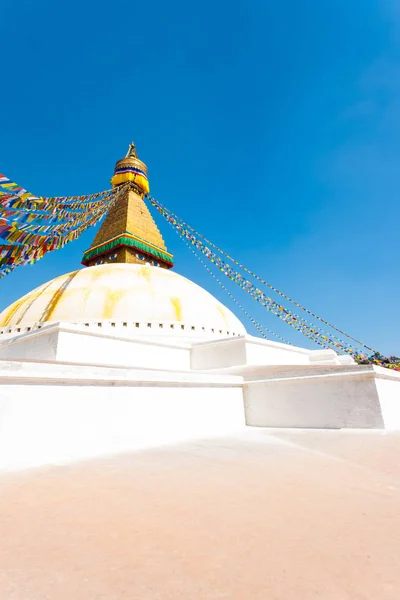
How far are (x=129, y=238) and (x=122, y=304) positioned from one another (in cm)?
473

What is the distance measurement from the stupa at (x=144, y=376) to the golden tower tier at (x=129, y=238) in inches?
103

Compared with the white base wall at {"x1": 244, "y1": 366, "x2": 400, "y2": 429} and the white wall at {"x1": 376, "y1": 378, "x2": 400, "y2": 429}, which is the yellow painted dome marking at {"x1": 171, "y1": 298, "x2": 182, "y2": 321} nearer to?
the white base wall at {"x1": 244, "y1": 366, "x2": 400, "y2": 429}

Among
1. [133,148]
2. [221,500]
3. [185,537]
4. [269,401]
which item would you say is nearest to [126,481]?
[221,500]

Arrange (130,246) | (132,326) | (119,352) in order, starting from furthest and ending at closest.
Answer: (130,246)
(132,326)
(119,352)

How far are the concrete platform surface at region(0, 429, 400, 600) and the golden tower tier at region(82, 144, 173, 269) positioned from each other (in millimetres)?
10036

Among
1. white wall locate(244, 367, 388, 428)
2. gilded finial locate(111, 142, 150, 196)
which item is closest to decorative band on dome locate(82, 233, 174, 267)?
gilded finial locate(111, 142, 150, 196)

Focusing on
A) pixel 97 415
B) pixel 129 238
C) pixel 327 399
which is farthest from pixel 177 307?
pixel 97 415

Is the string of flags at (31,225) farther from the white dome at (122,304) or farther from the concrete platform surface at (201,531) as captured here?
the concrete platform surface at (201,531)

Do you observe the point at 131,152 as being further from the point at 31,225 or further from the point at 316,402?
the point at 316,402

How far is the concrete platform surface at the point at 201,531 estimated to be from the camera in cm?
119

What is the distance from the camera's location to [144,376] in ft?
14.3

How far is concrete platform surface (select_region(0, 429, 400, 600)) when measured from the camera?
1188mm

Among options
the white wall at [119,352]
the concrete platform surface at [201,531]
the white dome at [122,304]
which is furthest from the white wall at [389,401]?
the white dome at [122,304]

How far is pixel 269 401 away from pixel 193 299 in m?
4.34
